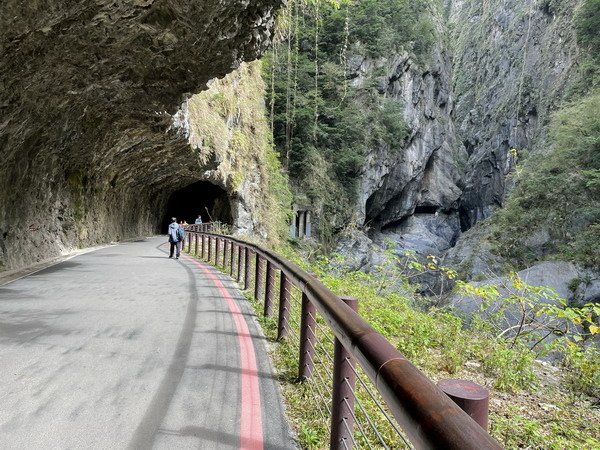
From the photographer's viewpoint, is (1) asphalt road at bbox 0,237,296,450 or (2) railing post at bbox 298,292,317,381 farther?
(2) railing post at bbox 298,292,317,381

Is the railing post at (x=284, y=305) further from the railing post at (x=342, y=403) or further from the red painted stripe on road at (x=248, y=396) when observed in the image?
the railing post at (x=342, y=403)

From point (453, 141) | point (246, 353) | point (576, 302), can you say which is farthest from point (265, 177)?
point (453, 141)

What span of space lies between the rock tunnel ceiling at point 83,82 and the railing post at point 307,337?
21.3 feet

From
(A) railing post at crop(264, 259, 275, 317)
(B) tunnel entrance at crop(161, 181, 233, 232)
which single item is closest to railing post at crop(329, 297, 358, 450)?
(A) railing post at crop(264, 259, 275, 317)

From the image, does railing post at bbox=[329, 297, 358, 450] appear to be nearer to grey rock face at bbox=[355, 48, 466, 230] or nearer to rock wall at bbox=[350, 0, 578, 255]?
grey rock face at bbox=[355, 48, 466, 230]

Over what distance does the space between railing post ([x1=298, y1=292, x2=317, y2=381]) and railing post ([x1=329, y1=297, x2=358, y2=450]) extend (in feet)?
3.93

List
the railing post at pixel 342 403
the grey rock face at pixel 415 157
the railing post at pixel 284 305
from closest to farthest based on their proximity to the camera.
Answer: the railing post at pixel 342 403 < the railing post at pixel 284 305 < the grey rock face at pixel 415 157

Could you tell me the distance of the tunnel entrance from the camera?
3728 cm

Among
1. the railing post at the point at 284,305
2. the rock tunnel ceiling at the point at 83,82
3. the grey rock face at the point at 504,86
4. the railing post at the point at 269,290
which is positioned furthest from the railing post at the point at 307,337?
the grey rock face at the point at 504,86

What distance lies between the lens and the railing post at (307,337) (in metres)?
4.12

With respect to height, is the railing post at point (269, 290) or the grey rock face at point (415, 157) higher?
the grey rock face at point (415, 157)

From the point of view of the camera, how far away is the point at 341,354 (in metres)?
2.87

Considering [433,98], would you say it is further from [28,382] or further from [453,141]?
[28,382]

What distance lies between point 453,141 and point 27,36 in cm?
5925
